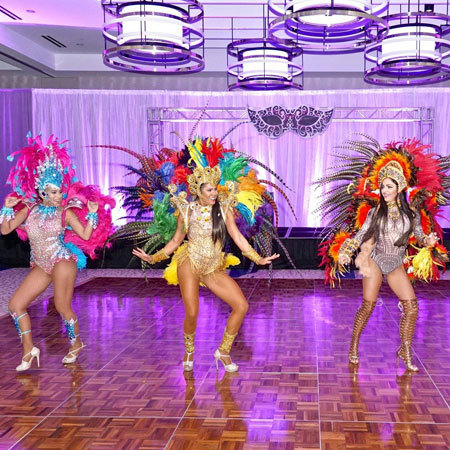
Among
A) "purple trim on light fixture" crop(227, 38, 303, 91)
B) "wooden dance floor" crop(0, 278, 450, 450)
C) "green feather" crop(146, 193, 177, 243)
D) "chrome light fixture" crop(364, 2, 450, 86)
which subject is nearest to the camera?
"wooden dance floor" crop(0, 278, 450, 450)

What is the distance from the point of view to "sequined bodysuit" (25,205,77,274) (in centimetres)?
454

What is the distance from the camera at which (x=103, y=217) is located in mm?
4855

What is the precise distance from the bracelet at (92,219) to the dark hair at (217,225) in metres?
0.84

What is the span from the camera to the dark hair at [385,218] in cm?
445

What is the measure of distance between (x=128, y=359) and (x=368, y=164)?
241 cm

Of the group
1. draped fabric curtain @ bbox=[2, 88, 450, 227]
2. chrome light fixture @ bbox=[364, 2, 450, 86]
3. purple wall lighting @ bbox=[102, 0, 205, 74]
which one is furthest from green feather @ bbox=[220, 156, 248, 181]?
draped fabric curtain @ bbox=[2, 88, 450, 227]

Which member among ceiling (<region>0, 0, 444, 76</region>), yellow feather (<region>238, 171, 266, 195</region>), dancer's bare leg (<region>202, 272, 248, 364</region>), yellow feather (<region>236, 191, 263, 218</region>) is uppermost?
ceiling (<region>0, 0, 444, 76</region>)

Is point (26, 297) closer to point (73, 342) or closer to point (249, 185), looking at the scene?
point (73, 342)

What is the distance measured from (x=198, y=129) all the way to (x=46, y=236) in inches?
375

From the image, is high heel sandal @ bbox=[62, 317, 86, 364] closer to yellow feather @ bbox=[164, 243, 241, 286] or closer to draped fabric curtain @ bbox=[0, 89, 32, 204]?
yellow feather @ bbox=[164, 243, 241, 286]

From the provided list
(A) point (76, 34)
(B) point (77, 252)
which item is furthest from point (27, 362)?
(A) point (76, 34)

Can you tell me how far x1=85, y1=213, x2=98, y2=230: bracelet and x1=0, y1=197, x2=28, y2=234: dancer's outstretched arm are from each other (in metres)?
0.46

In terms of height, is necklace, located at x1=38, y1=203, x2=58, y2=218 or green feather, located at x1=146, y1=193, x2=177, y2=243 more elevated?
necklace, located at x1=38, y1=203, x2=58, y2=218

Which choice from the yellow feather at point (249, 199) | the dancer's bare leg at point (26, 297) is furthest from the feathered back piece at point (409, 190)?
the dancer's bare leg at point (26, 297)
